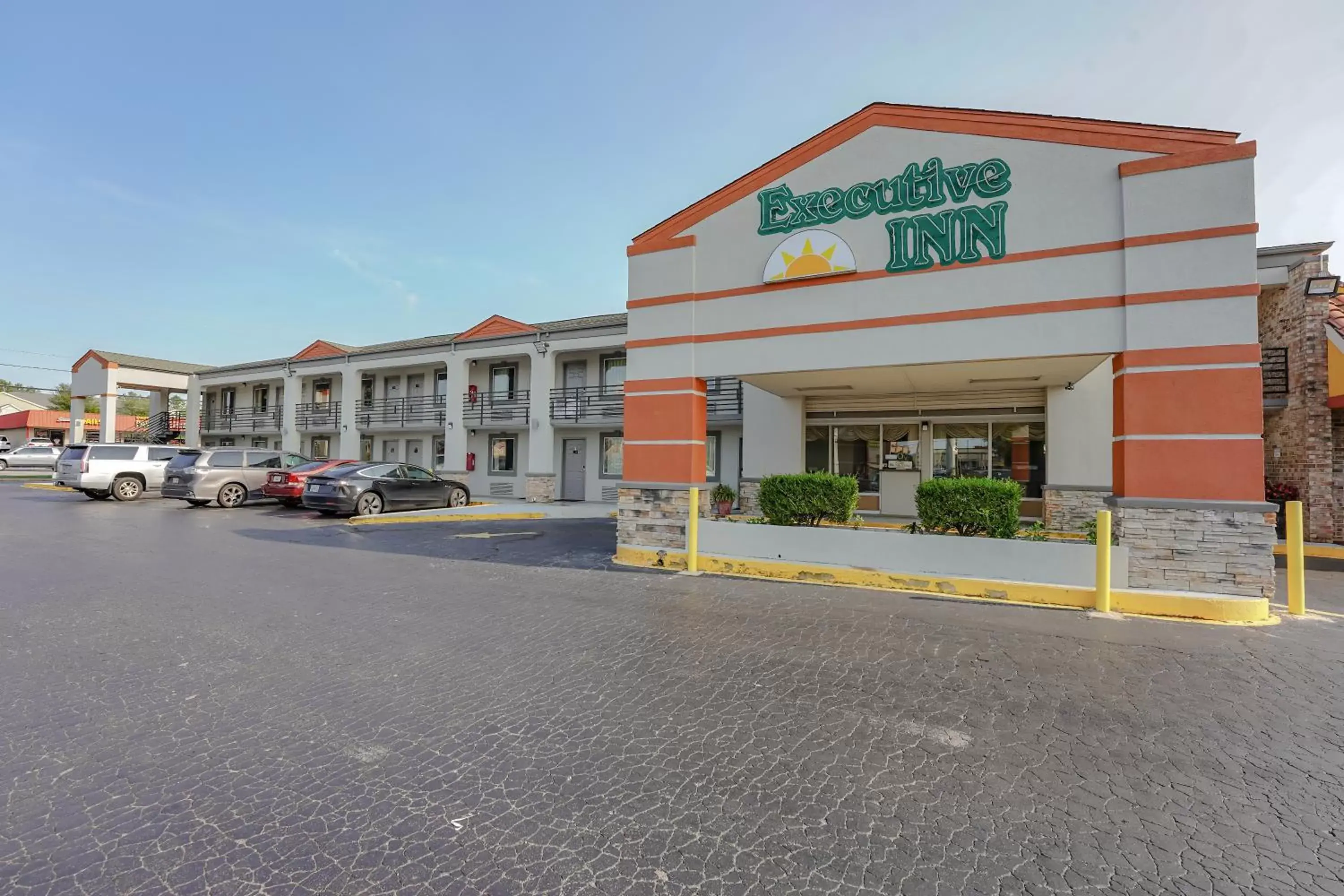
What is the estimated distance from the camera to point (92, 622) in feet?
19.5

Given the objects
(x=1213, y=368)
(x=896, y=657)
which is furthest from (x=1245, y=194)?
(x=896, y=657)

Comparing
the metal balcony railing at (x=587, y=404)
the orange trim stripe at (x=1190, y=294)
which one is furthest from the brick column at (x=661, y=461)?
the metal balcony railing at (x=587, y=404)

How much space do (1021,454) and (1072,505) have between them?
1.94 meters

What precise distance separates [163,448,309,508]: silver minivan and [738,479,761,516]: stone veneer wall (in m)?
14.6

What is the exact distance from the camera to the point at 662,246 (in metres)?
10.6

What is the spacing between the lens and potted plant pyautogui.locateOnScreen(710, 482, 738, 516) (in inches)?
613

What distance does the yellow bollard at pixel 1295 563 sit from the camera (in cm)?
691

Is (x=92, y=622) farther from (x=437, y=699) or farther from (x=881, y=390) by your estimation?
(x=881, y=390)

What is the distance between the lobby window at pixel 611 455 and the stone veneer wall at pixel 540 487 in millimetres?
1845

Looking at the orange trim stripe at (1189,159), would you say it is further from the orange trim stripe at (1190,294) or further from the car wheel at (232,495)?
the car wheel at (232,495)

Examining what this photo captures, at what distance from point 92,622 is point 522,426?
1622 cm

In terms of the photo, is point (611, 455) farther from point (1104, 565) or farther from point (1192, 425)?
point (1192, 425)

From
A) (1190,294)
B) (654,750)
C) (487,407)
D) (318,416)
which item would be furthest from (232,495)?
(1190,294)

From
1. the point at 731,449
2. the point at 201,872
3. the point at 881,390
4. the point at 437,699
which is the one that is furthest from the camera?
the point at 731,449
